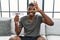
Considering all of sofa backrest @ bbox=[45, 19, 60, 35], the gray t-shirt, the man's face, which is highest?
the man's face

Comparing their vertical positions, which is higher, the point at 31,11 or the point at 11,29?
the point at 31,11

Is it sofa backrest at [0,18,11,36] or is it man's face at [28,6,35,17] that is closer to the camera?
man's face at [28,6,35,17]

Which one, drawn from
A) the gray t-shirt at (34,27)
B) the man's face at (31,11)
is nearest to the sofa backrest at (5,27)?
the gray t-shirt at (34,27)

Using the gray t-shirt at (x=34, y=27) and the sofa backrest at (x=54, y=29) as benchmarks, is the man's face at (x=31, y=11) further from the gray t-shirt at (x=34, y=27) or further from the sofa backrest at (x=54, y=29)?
the sofa backrest at (x=54, y=29)

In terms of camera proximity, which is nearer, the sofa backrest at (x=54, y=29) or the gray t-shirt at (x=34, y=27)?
the gray t-shirt at (x=34, y=27)

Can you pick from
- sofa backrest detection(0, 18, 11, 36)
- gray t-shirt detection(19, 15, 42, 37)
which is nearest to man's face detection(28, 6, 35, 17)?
gray t-shirt detection(19, 15, 42, 37)

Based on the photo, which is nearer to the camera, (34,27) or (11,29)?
(34,27)

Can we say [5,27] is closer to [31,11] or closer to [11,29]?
[11,29]

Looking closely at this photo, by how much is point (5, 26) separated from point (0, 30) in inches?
5.1

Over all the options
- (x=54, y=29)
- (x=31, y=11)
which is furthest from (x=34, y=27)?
(x=54, y=29)

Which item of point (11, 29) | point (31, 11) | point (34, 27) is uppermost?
point (31, 11)

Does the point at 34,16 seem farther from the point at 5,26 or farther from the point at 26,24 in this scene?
the point at 5,26

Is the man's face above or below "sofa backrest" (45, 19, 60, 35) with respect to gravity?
above

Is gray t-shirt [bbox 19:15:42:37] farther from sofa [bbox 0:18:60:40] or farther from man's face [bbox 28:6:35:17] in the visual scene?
sofa [bbox 0:18:60:40]
